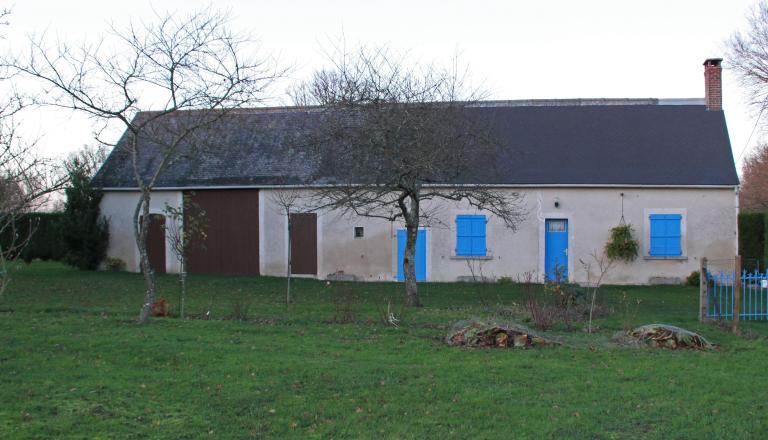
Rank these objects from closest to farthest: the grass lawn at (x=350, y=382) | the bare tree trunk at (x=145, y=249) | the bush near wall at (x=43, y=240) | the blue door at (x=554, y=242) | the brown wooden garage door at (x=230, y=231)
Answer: the grass lawn at (x=350, y=382), the bare tree trunk at (x=145, y=249), the blue door at (x=554, y=242), the brown wooden garage door at (x=230, y=231), the bush near wall at (x=43, y=240)

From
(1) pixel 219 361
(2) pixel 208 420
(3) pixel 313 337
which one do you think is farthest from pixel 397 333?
(2) pixel 208 420

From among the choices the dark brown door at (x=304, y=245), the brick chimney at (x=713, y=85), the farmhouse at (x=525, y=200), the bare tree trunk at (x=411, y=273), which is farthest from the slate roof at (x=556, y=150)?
the bare tree trunk at (x=411, y=273)

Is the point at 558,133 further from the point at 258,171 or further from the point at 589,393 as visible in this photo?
the point at 589,393

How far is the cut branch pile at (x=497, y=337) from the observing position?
10.0 metres

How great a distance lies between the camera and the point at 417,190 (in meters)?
14.5

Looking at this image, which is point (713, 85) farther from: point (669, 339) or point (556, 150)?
point (669, 339)

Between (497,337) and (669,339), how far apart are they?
7.44 ft

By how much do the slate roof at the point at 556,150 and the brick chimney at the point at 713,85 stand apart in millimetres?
334

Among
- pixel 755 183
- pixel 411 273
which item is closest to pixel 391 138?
pixel 411 273

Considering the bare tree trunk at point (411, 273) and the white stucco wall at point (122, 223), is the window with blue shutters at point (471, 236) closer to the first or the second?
the bare tree trunk at point (411, 273)

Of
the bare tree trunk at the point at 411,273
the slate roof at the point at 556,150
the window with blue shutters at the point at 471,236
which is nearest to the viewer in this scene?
the bare tree trunk at the point at 411,273

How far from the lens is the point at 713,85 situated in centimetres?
2277

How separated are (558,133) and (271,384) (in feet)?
56.2

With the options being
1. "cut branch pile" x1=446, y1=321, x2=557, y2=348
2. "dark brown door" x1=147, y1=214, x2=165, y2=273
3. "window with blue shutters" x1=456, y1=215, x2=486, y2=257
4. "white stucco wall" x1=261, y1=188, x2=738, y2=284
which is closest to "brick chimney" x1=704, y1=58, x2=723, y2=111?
"white stucco wall" x1=261, y1=188, x2=738, y2=284
